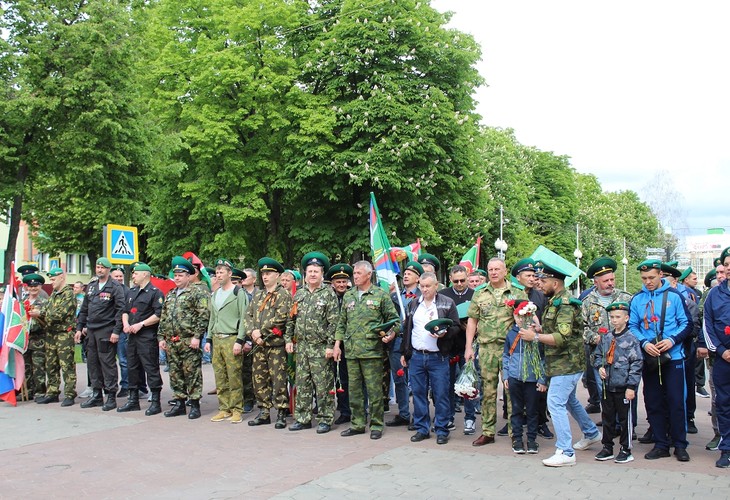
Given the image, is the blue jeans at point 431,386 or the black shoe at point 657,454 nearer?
the black shoe at point 657,454

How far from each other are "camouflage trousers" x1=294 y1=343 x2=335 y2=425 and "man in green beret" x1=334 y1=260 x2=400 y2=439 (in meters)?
0.29

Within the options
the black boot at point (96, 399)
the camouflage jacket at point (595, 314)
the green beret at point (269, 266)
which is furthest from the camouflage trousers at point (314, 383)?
the black boot at point (96, 399)

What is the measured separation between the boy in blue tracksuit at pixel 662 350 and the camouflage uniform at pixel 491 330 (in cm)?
130

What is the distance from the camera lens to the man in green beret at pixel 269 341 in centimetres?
934

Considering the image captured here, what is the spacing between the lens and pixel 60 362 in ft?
36.9

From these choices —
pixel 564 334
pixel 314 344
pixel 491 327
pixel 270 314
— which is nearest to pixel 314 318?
pixel 314 344

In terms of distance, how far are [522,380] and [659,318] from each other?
162cm

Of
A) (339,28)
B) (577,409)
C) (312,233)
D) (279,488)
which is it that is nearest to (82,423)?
(279,488)

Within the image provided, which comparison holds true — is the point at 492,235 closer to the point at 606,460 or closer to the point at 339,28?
the point at 339,28

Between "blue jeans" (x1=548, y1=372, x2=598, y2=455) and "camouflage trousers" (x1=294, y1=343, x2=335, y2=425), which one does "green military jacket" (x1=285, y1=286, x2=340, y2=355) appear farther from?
"blue jeans" (x1=548, y1=372, x2=598, y2=455)

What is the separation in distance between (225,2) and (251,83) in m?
3.98

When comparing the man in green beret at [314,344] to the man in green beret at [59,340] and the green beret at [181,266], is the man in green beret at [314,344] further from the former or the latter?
the man in green beret at [59,340]

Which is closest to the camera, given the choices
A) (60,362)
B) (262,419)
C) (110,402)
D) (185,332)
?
(262,419)

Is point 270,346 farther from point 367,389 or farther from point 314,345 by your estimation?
point 367,389
